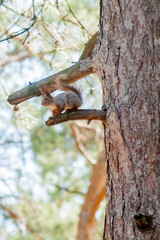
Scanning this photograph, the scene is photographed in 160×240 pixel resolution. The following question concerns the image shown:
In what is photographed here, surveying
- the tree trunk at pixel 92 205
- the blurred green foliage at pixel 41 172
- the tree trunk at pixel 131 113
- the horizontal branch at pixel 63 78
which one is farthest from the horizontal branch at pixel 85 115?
the tree trunk at pixel 92 205

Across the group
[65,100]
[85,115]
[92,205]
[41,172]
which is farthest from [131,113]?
[41,172]

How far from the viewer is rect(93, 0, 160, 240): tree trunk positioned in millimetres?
1516

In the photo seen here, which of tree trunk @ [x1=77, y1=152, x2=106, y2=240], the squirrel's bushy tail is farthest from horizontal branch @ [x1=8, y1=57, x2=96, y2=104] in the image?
tree trunk @ [x1=77, y1=152, x2=106, y2=240]

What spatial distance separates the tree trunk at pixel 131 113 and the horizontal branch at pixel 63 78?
0.08 metres

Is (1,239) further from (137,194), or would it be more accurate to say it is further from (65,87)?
(137,194)

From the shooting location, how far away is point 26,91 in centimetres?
193

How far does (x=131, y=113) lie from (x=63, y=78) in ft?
1.44

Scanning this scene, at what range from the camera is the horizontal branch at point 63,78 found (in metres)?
1.88

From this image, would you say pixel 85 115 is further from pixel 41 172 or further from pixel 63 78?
pixel 41 172

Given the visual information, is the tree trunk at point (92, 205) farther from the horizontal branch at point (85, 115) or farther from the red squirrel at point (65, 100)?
the horizontal branch at point (85, 115)

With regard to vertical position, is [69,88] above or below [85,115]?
above

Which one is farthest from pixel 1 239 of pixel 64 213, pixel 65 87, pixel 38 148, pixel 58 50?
pixel 65 87

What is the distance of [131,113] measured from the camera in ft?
5.34

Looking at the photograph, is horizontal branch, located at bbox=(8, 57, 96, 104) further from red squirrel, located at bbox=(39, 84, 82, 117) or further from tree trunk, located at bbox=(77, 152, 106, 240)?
tree trunk, located at bbox=(77, 152, 106, 240)
